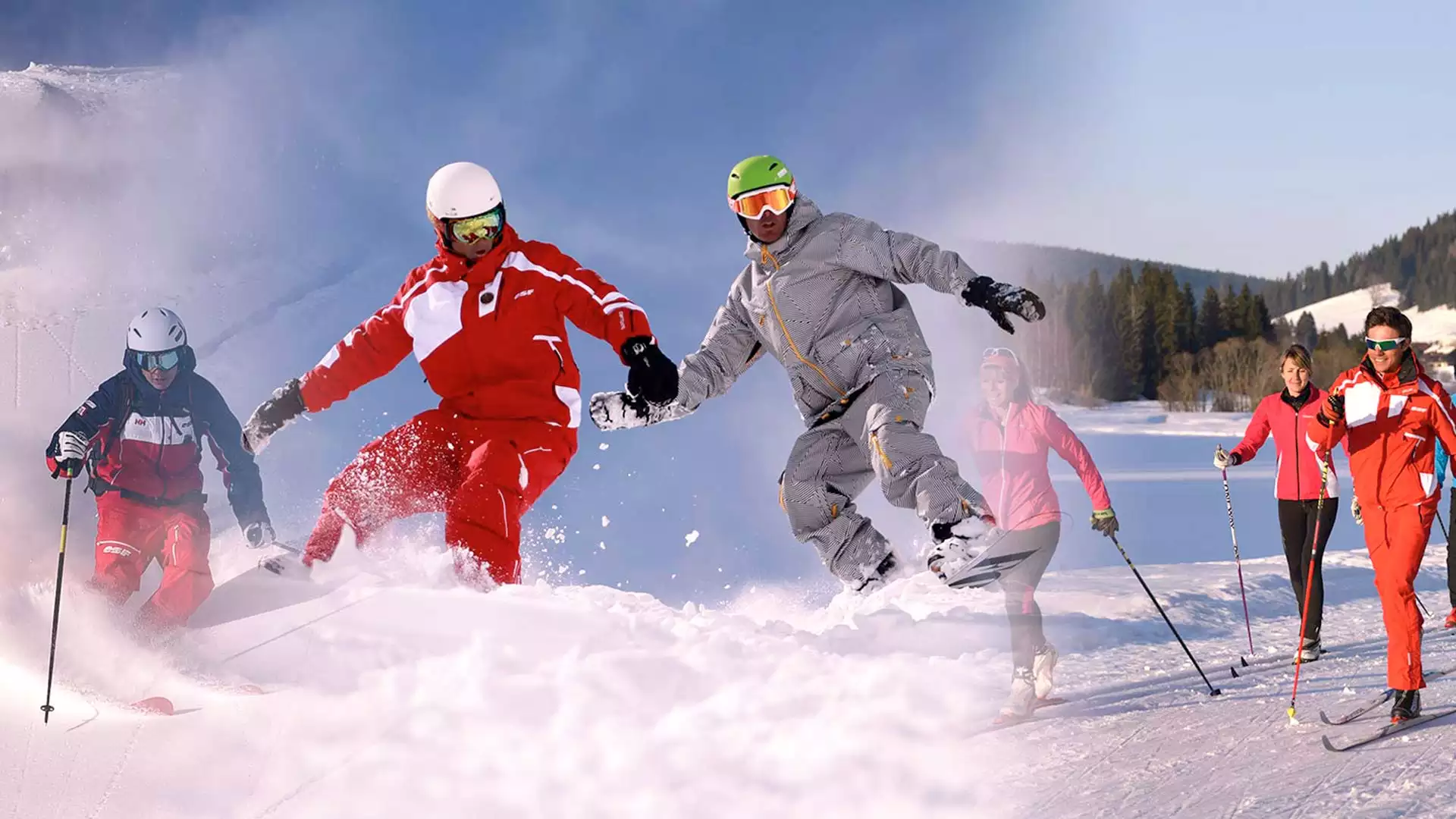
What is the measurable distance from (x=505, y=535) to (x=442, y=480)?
417 mm

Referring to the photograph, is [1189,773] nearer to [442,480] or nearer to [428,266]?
[442,480]

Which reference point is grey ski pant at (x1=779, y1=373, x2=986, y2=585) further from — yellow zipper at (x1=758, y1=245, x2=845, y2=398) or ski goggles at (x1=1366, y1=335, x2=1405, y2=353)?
ski goggles at (x1=1366, y1=335, x2=1405, y2=353)

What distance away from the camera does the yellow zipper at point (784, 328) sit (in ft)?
16.7

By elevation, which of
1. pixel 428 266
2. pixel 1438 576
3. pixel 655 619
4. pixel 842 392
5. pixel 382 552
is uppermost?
pixel 428 266

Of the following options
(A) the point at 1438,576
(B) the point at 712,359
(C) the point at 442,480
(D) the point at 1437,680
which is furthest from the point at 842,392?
(A) the point at 1438,576

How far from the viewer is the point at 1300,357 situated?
282 inches

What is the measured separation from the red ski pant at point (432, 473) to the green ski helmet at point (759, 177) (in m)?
1.31

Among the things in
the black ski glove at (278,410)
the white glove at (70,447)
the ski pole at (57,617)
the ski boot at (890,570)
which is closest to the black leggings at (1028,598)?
the ski boot at (890,570)

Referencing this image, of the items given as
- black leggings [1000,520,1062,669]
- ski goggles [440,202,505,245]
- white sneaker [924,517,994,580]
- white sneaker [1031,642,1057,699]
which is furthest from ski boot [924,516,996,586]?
ski goggles [440,202,505,245]

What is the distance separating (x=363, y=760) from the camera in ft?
14.3

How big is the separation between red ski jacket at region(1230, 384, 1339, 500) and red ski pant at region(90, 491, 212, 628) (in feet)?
19.5

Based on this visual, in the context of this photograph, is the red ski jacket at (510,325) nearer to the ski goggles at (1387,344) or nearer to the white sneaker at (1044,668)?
the white sneaker at (1044,668)

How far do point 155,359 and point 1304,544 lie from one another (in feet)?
21.8

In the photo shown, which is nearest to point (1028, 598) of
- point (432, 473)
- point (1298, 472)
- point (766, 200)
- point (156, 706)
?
point (766, 200)
